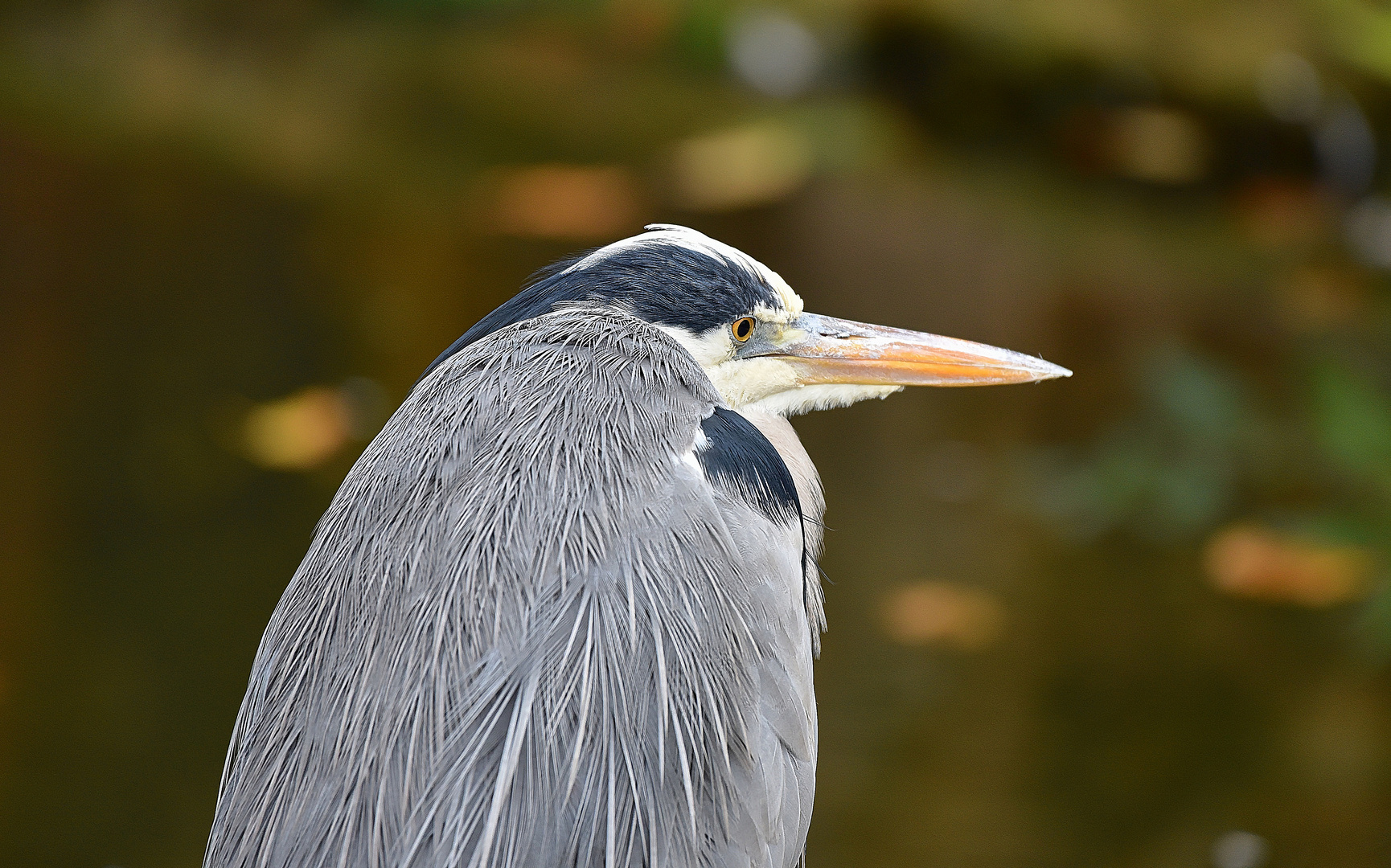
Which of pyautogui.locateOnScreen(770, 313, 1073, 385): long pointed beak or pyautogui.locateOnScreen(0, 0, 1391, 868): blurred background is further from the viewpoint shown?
pyautogui.locateOnScreen(0, 0, 1391, 868): blurred background

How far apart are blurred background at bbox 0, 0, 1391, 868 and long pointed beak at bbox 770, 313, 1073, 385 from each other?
92 cm

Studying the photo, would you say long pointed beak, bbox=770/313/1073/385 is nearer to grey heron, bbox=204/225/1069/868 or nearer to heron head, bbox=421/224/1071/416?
heron head, bbox=421/224/1071/416

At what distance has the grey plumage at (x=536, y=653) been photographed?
1.29 meters

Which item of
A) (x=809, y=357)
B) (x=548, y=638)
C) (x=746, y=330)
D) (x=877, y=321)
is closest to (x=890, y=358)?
(x=809, y=357)

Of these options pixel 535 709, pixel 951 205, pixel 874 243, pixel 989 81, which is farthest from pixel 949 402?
pixel 535 709

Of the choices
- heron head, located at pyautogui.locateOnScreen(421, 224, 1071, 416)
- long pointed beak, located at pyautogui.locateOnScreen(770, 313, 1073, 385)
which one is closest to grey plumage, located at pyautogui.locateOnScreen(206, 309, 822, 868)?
heron head, located at pyautogui.locateOnScreen(421, 224, 1071, 416)

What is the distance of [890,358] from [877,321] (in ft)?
6.20

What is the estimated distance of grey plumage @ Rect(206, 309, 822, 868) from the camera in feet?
4.25

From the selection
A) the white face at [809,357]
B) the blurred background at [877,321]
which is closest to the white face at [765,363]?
the white face at [809,357]

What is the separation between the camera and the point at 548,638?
1.34 m

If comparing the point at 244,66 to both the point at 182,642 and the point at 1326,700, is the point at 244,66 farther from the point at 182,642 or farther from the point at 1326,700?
the point at 1326,700

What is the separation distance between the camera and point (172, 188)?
4.25 meters

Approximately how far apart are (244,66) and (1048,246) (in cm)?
315

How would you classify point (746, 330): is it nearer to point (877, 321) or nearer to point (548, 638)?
point (548, 638)
